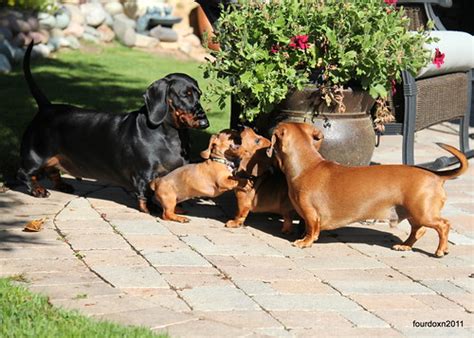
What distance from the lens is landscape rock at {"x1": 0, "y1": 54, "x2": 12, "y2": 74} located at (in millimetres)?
11938

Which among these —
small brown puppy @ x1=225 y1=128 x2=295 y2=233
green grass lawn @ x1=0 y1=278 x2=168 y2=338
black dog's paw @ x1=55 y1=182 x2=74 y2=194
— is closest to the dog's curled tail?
small brown puppy @ x1=225 y1=128 x2=295 y2=233

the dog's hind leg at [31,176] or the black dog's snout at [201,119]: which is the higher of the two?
the black dog's snout at [201,119]

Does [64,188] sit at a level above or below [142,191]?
below

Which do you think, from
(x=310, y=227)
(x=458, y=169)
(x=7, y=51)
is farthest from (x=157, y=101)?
(x=7, y=51)

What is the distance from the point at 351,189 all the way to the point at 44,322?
207 cm

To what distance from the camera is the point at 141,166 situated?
6043 millimetres

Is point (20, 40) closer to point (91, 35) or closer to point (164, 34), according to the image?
point (91, 35)

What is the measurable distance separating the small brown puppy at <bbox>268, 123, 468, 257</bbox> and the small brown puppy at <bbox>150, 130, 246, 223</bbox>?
402 mm

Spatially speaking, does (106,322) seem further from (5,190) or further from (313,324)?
(5,190)

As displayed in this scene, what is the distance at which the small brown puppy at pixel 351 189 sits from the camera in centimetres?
508

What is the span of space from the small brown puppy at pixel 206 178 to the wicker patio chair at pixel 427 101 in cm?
156

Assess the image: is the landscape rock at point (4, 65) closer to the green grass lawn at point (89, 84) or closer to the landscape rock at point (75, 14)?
the green grass lawn at point (89, 84)

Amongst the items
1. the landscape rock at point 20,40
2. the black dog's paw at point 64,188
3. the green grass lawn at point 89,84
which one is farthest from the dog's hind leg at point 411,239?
the landscape rock at point 20,40

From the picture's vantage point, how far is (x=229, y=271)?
15.8 ft
